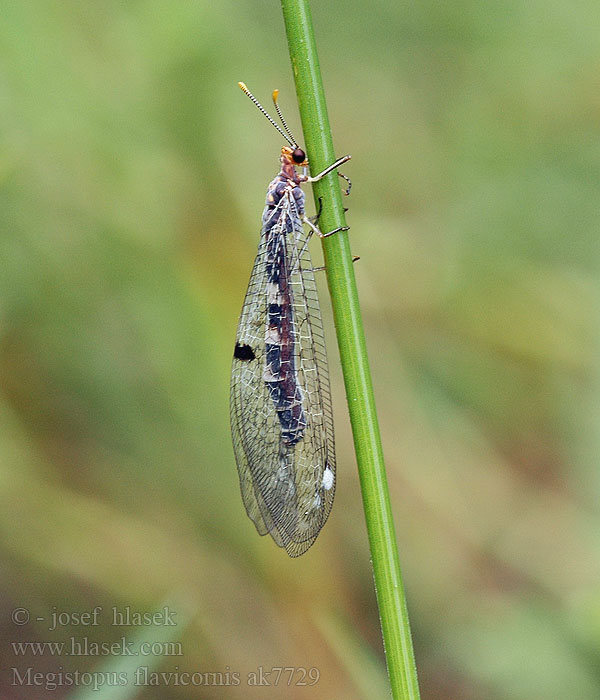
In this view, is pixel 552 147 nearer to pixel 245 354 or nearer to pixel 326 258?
pixel 245 354

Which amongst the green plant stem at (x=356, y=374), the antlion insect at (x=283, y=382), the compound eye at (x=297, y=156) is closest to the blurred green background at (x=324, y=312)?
the antlion insect at (x=283, y=382)

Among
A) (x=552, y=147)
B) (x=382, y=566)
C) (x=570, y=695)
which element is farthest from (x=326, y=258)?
(x=552, y=147)

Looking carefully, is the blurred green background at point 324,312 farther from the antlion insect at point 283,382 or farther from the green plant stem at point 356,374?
the green plant stem at point 356,374

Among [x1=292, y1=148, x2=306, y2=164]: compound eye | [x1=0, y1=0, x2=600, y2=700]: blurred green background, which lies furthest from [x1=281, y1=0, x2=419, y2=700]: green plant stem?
[x1=0, y1=0, x2=600, y2=700]: blurred green background

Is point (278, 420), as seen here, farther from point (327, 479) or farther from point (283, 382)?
point (327, 479)

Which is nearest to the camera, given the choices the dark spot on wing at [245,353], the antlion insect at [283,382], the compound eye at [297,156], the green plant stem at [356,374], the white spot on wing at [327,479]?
the green plant stem at [356,374]
